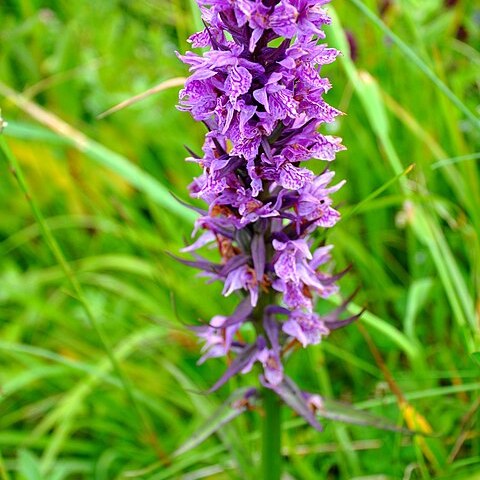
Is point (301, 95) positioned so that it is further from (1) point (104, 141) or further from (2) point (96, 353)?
(1) point (104, 141)

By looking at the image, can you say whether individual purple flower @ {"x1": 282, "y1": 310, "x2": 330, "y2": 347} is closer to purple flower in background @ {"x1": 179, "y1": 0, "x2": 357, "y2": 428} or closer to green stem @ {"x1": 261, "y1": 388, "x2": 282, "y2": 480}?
purple flower in background @ {"x1": 179, "y1": 0, "x2": 357, "y2": 428}

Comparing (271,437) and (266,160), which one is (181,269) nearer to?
(271,437)

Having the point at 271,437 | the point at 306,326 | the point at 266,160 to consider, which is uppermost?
the point at 266,160

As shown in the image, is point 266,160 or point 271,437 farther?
point 271,437

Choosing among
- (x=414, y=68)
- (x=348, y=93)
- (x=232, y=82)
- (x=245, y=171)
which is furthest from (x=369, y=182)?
(x=232, y=82)

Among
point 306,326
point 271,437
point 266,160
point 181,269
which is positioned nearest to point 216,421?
point 271,437

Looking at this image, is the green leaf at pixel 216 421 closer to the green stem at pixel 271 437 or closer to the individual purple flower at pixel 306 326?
the green stem at pixel 271 437

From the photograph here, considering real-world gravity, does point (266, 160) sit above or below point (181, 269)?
above

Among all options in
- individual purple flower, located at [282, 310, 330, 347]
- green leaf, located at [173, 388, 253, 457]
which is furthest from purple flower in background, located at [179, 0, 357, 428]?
green leaf, located at [173, 388, 253, 457]
